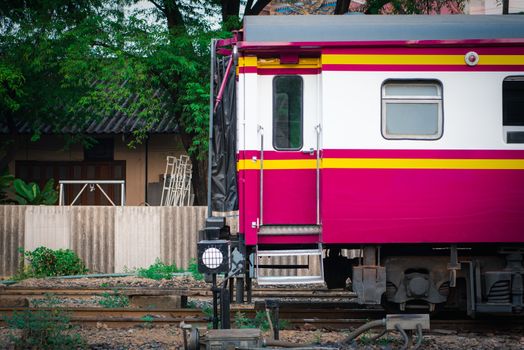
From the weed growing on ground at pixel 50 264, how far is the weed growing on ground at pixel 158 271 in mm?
1501

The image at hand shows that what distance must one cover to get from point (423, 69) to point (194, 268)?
860 cm

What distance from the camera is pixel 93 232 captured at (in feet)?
62.6

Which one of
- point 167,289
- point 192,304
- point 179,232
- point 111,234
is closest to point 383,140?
point 192,304

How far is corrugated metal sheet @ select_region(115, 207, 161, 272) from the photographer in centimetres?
1891

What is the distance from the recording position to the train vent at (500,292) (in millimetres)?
10703

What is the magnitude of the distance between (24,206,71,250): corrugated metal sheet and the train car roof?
32.3 feet

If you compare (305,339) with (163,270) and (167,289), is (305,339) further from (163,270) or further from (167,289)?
(163,270)

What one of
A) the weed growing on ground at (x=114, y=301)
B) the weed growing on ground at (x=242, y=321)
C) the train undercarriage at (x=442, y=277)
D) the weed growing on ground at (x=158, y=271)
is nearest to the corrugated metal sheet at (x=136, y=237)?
the weed growing on ground at (x=158, y=271)

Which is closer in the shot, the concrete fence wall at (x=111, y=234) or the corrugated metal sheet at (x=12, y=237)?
the concrete fence wall at (x=111, y=234)

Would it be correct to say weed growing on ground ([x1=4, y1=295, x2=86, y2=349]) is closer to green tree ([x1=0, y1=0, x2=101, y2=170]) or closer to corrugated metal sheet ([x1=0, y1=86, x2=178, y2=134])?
green tree ([x1=0, y1=0, x2=101, y2=170])

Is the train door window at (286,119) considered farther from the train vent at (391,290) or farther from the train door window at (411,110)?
the train vent at (391,290)

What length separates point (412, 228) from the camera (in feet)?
34.4

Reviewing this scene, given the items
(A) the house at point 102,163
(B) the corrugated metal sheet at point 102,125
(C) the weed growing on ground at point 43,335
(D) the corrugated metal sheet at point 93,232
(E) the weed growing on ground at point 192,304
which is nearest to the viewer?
(C) the weed growing on ground at point 43,335

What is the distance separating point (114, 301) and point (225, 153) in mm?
3219
